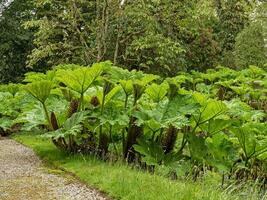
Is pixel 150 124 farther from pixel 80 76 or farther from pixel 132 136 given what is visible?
pixel 80 76

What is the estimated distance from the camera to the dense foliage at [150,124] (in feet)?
19.2

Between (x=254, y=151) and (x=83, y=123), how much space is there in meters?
2.45

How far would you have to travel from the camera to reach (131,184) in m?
4.76

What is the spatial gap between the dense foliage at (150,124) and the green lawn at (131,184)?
40cm

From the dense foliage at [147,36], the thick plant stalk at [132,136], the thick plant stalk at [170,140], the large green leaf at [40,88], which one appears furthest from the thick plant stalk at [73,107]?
the dense foliage at [147,36]

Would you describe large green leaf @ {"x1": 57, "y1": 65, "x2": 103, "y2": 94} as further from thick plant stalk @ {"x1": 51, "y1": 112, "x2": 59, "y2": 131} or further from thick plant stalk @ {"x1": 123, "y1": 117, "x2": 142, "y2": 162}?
thick plant stalk @ {"x1": 123, "y1": 117, "x2": 142, "y2": 162}

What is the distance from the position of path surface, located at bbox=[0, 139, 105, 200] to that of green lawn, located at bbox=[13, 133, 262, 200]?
180 mm

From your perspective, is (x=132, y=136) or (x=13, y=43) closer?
(x=132, y=136)

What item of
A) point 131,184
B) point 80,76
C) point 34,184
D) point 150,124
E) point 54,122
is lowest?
point 34,184

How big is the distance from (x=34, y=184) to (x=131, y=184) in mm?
1280

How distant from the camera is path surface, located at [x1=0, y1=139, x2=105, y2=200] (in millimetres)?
4827

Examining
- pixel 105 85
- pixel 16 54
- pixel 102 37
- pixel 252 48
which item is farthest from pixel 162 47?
pixel 16 54

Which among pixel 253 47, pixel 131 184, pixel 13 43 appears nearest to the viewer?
pixel 131 184

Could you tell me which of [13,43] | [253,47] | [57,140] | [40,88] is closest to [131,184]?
[40,88]
